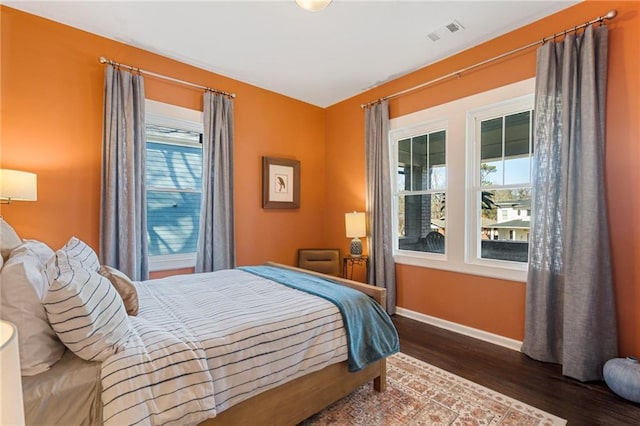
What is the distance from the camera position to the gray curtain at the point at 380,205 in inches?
148

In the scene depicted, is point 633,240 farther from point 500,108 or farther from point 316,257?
point 316,257

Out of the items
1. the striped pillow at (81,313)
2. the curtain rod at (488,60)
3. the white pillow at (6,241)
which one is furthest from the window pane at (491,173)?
the white pillow at (6,241)

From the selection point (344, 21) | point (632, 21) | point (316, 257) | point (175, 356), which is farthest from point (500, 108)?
point (175, 356)

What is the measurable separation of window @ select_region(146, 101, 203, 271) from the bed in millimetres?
1189

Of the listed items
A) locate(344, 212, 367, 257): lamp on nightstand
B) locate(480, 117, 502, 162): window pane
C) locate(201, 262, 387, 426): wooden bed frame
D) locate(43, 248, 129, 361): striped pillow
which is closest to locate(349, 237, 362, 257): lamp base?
locate(344, 212, 367, 257): lamp on nightstand

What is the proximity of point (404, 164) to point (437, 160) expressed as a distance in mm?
442

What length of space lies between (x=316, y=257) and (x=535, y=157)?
108 inches

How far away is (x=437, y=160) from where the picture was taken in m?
3.54

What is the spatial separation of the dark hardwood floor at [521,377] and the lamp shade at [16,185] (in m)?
3.27

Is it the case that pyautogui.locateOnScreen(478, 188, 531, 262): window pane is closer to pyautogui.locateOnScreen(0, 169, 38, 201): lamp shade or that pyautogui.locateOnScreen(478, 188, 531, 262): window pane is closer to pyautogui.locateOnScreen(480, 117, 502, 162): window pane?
pyautogui.locateOnScreen(480, 117, 502, 162): window pane

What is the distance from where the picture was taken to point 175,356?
128 centimetres

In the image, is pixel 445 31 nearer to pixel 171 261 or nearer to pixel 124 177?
pixel 124 177

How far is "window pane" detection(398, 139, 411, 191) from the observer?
12.6 feet

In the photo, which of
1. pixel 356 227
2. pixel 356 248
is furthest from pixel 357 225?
pixel 356 248
